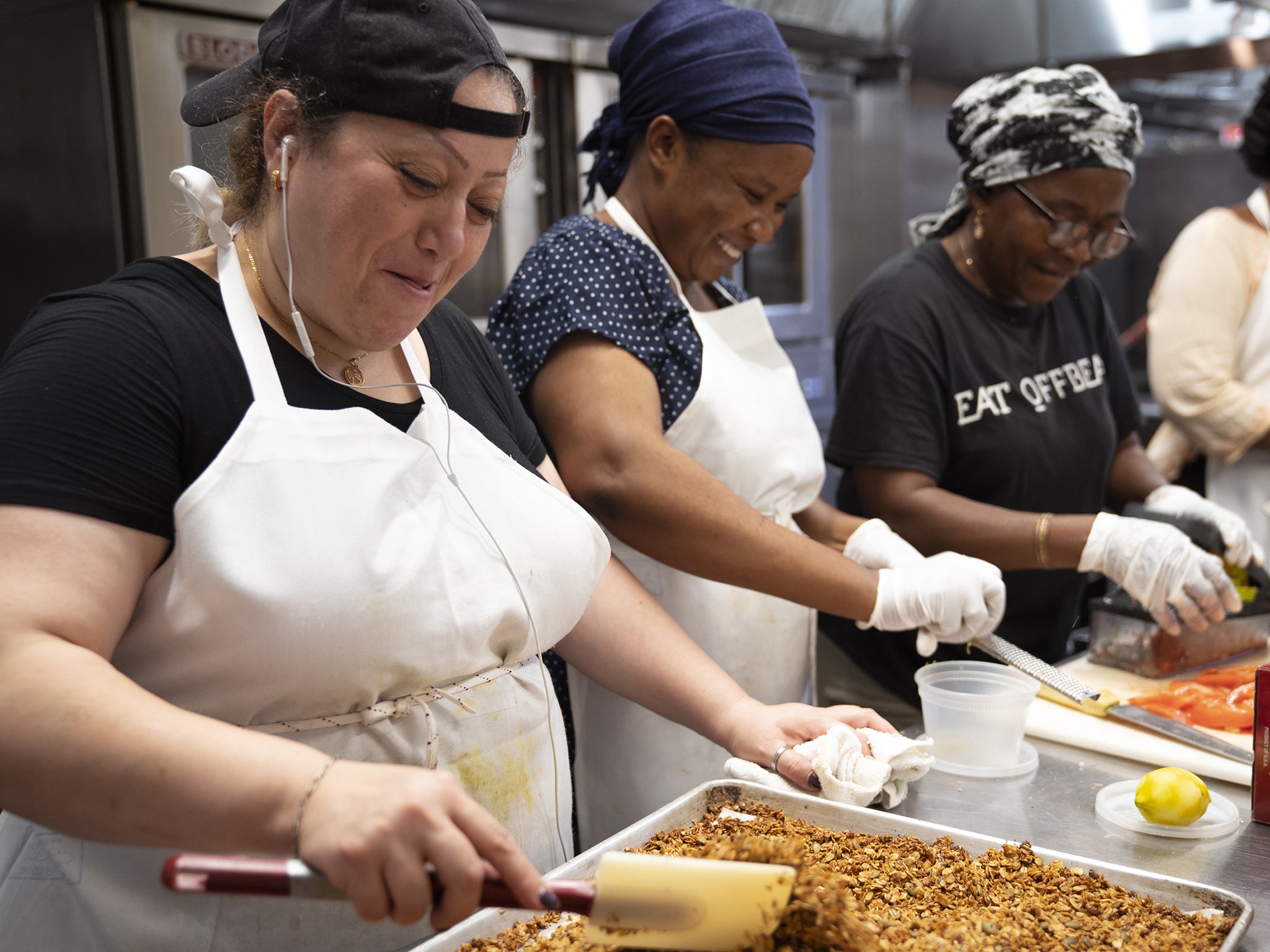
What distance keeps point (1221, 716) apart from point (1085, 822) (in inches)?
16.4

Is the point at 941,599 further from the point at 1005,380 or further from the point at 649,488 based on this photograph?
the point at 1005,380

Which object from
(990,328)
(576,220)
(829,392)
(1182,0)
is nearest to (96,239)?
(576,220)

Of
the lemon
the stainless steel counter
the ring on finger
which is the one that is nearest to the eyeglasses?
the stainless steel counter

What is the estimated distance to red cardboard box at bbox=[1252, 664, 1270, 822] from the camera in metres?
1.26

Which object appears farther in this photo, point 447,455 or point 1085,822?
point 1085,822

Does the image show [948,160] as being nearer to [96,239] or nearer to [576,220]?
[576,220]

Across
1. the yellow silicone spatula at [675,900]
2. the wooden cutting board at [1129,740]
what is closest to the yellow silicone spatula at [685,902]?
the yellow silicone spatula at [675,900]

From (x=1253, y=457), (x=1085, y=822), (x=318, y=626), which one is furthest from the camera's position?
(x=1253, y=457)

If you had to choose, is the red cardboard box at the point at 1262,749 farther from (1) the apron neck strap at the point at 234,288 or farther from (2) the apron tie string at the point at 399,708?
(1) the apron neck strap at the point at 234,288

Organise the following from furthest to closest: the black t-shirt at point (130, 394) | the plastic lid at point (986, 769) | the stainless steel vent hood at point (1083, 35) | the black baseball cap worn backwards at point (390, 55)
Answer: the stainless steel vent hood at point (1083, 35), the plastic lid at point (986, 769), the black baseball cap worn backwards at point (390, 55), the black t-shirt at point (130, 394)

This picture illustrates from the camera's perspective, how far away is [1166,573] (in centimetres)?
178

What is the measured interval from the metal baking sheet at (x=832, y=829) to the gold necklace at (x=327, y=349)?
0.51 metres

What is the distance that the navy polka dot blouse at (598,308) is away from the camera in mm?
1562

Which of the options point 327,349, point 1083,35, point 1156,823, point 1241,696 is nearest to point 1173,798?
point 1156,823
